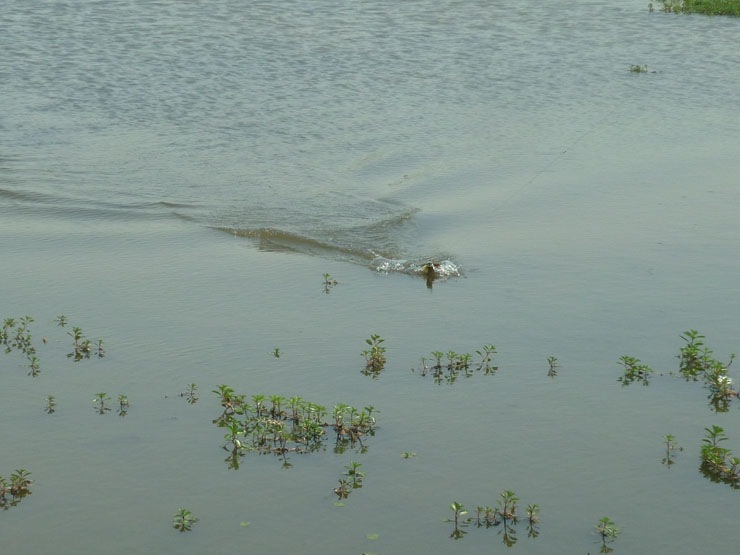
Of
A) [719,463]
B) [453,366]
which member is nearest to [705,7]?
[453,366]

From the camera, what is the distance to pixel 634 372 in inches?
295

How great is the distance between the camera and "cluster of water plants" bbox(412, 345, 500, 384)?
7.48 meters

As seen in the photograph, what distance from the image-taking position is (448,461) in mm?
6453

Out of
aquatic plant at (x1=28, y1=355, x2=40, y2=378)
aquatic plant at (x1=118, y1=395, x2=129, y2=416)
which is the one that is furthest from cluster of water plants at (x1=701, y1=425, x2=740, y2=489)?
aquatic plant at (x1=28, y1=355, x2=40, y2=378)

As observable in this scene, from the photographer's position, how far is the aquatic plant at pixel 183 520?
5.80 metres

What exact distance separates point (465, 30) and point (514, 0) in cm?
316

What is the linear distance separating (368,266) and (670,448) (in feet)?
12.3

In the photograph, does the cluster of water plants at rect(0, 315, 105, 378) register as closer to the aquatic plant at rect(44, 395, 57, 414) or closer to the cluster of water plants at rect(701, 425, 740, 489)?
the aquatic plant at rect(44, 395, 57, 414)

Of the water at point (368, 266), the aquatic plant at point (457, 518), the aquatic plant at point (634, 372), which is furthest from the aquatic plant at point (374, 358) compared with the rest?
the aquatic plant at point (457, 518)

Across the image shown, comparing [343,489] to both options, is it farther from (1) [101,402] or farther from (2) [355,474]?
(1) [101,402]

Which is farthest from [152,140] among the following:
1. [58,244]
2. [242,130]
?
[58,244]

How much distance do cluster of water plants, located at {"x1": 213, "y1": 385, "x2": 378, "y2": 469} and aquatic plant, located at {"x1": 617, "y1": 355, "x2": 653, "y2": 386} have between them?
1781 mm

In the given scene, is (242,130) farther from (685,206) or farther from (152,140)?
(685,206)

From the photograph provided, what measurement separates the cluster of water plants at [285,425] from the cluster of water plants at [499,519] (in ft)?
2.83
